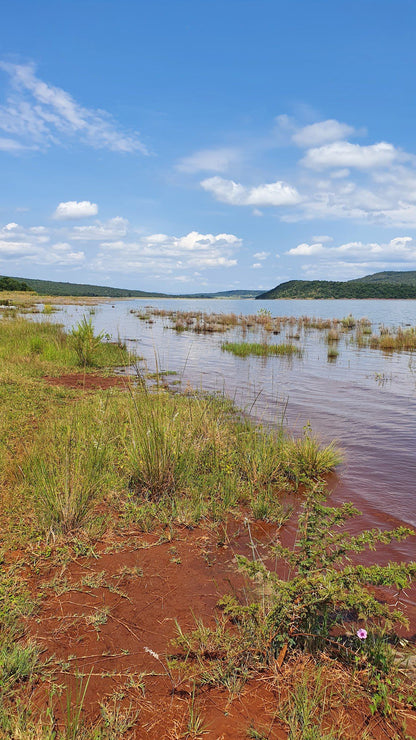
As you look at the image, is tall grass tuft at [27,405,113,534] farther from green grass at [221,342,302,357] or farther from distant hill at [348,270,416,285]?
distant hill at [348,270,416,285]

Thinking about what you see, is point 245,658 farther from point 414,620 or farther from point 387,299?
point 387,299

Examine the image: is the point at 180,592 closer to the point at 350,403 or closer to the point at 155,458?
the point at 155,458

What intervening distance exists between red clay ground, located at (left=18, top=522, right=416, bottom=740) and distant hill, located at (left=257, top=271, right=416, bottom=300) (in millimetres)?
113685

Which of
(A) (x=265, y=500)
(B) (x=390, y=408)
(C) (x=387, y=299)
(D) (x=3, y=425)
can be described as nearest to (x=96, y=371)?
(D) (x=3, y=425)

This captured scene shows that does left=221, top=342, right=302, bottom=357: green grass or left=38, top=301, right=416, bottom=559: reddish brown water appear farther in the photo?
left=221, top=342, right=302, bottom=357: green grass

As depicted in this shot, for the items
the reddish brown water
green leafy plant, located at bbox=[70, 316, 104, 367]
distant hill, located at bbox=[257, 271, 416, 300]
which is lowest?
the reddish brown water

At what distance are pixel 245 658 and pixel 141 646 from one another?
2.28ft

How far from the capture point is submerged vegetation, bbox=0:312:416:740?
222 centimetres

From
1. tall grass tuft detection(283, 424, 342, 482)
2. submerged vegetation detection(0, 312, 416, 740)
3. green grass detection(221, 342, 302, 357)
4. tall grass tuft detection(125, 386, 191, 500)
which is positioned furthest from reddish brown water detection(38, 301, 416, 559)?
tall grass tuft detection(125, 386, 191, 500)

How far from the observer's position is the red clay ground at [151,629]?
2.17 m

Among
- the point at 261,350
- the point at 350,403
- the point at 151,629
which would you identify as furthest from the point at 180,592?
the point at 261,350

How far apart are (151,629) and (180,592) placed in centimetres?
48

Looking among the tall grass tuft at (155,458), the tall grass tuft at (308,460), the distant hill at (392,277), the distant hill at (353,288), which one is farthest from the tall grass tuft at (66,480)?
the distant hill at (392,277)

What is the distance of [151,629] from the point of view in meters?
2.85
